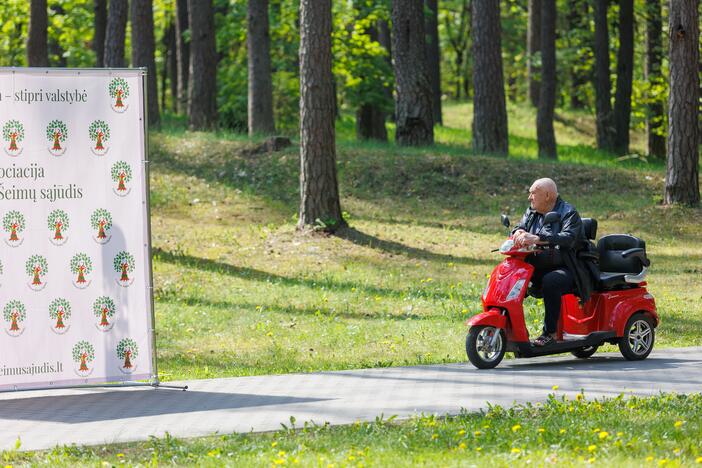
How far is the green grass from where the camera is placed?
624 centimetres

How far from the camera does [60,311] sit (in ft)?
28.9

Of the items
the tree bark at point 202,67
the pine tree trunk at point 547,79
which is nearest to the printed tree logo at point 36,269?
the tree bark at point 202,67

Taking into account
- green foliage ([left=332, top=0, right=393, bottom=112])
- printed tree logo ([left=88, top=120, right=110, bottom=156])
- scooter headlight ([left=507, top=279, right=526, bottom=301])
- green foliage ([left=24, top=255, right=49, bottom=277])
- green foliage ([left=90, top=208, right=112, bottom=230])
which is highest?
green foliage ([left=332, top=0, right=393, bottom=112])

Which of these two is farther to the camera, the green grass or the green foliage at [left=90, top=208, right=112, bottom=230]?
the green foliage at [left=90, top=208, right=112, bottom=230]

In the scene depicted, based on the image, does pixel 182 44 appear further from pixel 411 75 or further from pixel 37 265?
pixel 37 265

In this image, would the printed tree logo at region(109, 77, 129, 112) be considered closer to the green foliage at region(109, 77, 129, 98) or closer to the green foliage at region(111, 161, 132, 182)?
the green foliage at region(109, 77, 129, 98)

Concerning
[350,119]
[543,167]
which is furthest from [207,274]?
[350,119]

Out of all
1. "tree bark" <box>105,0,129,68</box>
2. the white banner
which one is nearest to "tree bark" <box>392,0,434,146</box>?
"tree bark" <box>105,0,129,68</box>

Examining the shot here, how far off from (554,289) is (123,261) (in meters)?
3.78

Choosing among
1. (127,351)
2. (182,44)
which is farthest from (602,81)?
(127,351)

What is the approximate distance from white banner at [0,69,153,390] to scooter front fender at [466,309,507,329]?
2771 millimetres

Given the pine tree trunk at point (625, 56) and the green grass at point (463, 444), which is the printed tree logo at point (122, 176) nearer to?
the green grass at point (463, 444)

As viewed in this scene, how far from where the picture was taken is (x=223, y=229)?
67.9 ft

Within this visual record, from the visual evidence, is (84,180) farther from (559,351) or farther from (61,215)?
(559,351)
